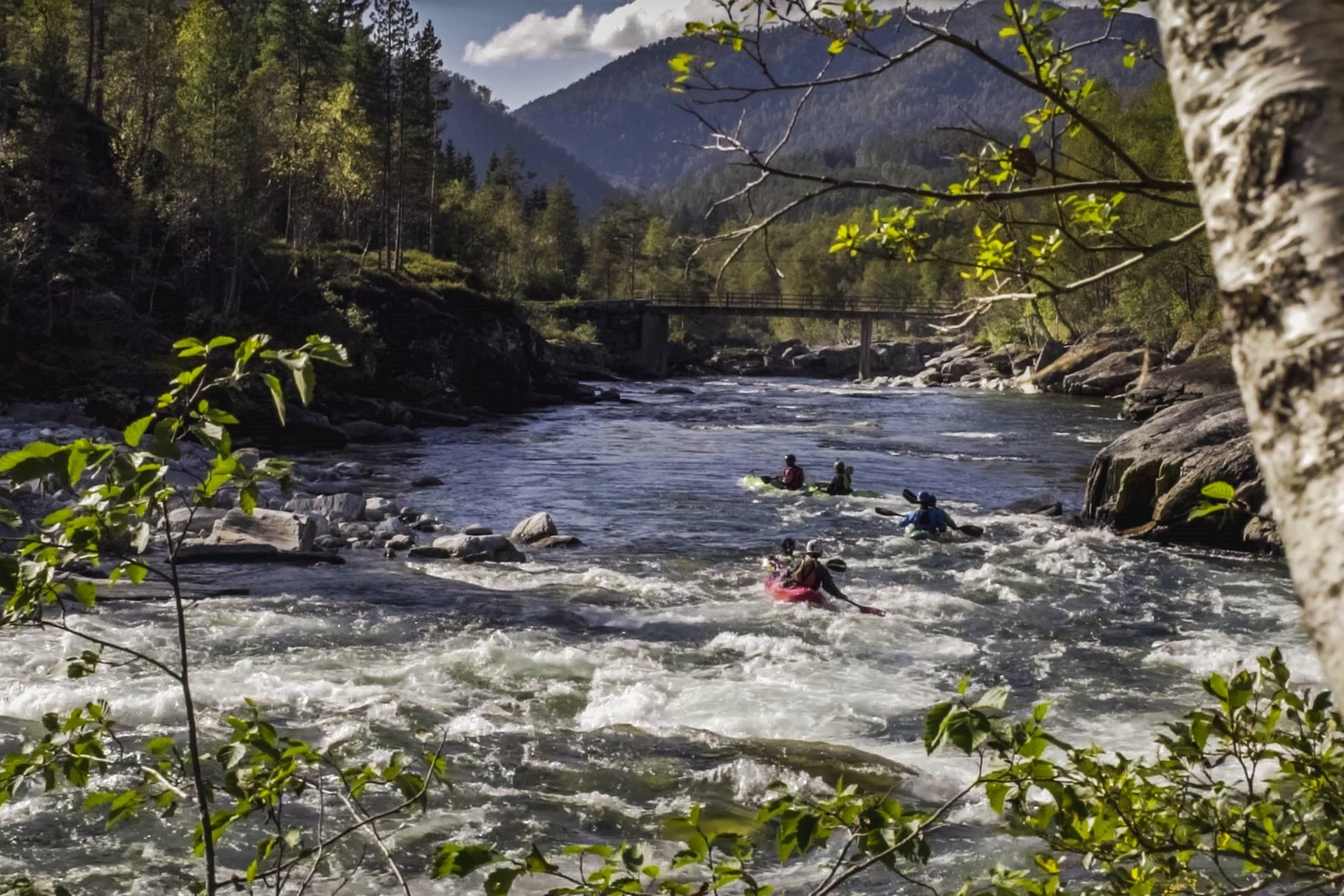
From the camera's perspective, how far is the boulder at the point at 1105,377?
1986 inches

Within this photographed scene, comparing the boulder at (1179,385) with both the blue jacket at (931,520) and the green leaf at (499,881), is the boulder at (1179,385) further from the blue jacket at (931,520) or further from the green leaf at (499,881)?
the green leaf at (499,881)

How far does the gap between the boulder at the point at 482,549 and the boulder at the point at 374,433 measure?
16.2m

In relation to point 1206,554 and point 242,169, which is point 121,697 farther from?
point 242,169

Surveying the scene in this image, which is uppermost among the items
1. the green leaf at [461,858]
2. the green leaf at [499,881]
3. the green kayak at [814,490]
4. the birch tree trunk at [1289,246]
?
the birch tree trunk at [1289,246]

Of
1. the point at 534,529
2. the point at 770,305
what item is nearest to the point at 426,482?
the point at 534,529

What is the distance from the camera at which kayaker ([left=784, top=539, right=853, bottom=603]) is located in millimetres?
13758

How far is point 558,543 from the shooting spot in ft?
59.4

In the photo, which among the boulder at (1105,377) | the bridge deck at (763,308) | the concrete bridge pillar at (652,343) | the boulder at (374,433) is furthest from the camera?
the concrete bridge pillar at (652,343)

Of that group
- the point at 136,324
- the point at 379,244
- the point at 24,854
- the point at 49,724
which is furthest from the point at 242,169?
the point at 49,724

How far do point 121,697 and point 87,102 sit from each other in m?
42.6

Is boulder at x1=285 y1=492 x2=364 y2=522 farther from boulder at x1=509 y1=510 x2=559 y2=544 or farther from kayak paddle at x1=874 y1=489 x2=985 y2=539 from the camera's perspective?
kayak paddle at x1=874 y1=489 x2=985 y2=539

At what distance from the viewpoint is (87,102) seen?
45.0 meters

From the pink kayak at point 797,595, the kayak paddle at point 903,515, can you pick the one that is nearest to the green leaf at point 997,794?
the pink kayak at point 797,595

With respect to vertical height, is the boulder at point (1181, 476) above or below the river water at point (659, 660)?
above
